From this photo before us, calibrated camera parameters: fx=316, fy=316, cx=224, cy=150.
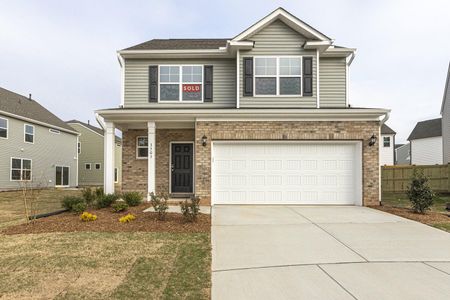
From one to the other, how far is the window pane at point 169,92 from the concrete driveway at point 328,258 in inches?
242

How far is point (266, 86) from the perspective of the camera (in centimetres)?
1234

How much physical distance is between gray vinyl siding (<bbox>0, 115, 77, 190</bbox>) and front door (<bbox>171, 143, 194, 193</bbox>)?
932 centimetres

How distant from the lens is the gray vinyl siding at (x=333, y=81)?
1327 centimetres

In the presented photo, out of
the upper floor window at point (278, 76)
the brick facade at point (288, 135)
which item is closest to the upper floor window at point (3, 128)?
the brick facade at point (288, 135)

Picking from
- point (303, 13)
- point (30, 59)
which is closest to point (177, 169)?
point (303, 13)

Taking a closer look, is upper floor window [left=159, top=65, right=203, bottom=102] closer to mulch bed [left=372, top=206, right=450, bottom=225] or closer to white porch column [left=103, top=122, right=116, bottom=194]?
white porch column [left=103, top=122, right=116, bottom=194]

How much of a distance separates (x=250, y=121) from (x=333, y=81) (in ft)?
15.5

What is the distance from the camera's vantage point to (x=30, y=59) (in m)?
20.2

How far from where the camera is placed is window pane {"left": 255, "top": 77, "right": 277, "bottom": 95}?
12297 mm

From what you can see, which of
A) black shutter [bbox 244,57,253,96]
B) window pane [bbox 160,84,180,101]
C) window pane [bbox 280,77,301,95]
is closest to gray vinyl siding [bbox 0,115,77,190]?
window pane [bbox 160,84,180,101]

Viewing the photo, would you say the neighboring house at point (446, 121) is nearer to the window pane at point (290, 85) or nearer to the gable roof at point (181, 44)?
the window pane at point (290, 85)

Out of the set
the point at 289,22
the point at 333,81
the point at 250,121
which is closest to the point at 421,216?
the point at 250,121

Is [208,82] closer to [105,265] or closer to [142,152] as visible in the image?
[142,152]

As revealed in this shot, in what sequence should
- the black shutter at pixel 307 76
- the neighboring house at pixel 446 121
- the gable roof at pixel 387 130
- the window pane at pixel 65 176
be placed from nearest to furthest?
1. the black shutter at pixel 307 76
2. the neighboring house at pixel 446 121
3. the window pane at pixel 65 176
4. the gable roof at pixel 387 130
